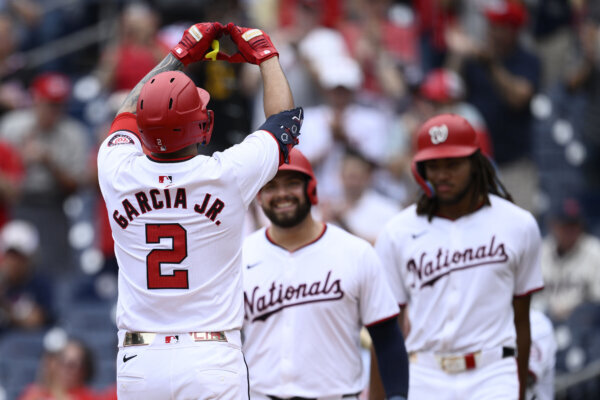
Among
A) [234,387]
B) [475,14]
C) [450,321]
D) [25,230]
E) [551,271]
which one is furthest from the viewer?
[475,14]

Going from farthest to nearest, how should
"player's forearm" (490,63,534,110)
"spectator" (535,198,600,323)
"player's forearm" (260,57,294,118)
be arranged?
"player's forearm" (490,63,534,110)
"spectator" (535,198,600,323)
"player's forearm" (260,57,294,118)

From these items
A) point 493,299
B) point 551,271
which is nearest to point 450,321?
point 493,299

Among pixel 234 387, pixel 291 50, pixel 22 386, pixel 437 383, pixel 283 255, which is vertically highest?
pixel 291 50

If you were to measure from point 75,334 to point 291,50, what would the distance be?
355 centimetres

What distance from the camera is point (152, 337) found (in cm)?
438

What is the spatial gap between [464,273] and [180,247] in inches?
79.4

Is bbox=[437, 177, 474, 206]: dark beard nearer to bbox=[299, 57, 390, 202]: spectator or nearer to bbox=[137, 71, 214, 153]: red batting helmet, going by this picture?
bbox=[137, 71, 214, 153]: red batting helmet

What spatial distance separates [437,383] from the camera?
5.75m

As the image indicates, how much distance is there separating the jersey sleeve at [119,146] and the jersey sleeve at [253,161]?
0.44 metres

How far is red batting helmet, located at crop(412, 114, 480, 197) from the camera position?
5.91m

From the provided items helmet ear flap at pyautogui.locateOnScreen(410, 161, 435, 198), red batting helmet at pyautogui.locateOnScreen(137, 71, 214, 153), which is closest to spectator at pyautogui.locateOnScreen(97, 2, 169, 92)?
helmet ear flap at pyautogui.locateOnScreen(410, 161, 435, 198)

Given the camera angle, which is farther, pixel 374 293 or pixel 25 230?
pixel 25 230

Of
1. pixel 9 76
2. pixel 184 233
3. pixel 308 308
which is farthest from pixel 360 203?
pixel 9 76

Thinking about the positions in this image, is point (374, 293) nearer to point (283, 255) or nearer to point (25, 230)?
point (283, 255)
